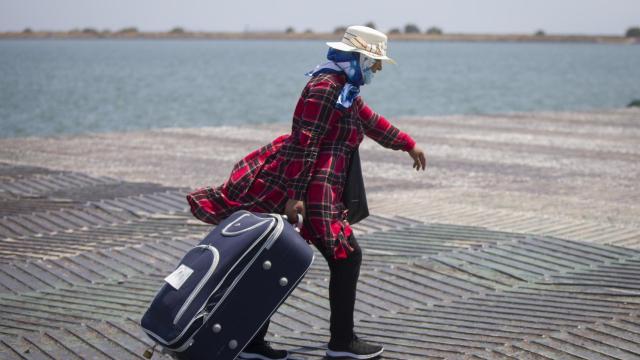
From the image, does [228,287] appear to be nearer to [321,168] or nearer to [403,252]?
[321,168]

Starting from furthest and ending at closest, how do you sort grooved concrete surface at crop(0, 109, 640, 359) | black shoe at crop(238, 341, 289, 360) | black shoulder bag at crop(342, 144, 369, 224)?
grooved concrete surface at crop(0, 109, 640, 359)
black shoe at crop(238, 341, 289, 360)
black shoulder bag at crop(342, 144, 369, 224)

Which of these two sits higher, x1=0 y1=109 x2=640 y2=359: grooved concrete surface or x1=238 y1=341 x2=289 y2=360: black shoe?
x1=238 y1=341 x2=289 y2=360: black shoe

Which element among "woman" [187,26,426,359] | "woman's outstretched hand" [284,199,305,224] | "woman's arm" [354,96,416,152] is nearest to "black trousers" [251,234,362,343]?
"woman" [187,26,426,359]

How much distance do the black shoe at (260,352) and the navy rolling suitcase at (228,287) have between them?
0.55 meters

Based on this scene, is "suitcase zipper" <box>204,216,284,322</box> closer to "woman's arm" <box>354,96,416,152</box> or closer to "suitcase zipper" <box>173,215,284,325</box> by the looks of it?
"suitcase zipper" <box>173,215,284,325</box>

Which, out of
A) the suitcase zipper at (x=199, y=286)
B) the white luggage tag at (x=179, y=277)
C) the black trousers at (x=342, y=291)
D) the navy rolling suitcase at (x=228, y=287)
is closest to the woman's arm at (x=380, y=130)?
the black trousers at (x=342, y=291)

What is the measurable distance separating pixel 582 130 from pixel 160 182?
854 cm

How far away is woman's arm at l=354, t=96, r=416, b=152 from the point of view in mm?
5621

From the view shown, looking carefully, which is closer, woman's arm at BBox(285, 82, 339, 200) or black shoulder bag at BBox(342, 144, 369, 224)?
woman's arm at BBox(285, 82, 339, 200)

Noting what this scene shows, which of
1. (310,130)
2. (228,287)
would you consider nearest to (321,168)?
(310,130)

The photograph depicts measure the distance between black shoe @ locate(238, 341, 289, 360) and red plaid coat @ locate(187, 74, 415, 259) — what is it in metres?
0.61

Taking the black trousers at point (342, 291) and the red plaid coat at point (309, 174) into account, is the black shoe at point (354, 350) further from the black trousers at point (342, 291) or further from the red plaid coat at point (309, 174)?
the red plaid coat at point (309, 174)

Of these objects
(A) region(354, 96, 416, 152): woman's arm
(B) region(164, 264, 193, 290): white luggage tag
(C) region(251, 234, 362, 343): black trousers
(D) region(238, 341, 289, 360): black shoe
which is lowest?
(D) region(238, 341, 289, 360): black shoe

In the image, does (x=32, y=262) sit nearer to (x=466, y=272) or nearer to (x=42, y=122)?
(x=466, y=272)
